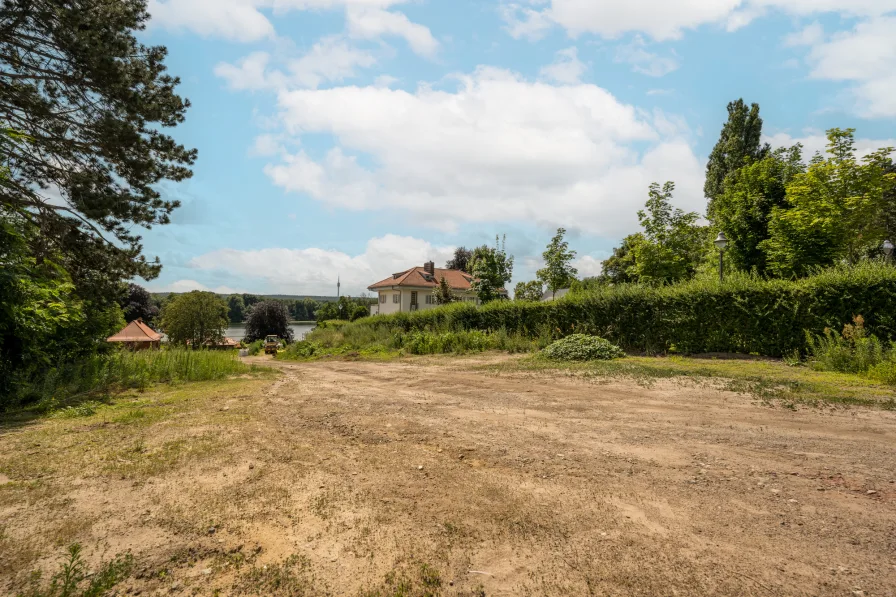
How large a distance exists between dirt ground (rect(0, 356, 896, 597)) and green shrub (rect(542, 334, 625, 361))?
24.0 ft

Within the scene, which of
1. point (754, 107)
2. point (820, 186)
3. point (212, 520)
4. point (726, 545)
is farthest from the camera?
point (754, 107)

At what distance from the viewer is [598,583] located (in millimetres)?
2461

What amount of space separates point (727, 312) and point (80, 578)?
15877mm

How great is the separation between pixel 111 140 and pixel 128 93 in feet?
3.69

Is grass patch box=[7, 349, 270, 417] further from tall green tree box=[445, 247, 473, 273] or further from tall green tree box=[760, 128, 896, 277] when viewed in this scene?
tall green tree box=[445, 247, 473, 273]

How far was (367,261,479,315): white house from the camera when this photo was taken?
56.8 metres

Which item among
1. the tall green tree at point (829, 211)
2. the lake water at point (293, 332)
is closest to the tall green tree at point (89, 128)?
the tall green tree at point (829, 211)

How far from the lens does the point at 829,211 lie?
58.2 ft

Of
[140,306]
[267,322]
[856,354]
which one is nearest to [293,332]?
[267,322]

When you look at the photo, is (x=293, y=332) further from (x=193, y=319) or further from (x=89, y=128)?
(x=89, y=128)

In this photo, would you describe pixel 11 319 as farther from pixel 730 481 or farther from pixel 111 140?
pixel 730 481

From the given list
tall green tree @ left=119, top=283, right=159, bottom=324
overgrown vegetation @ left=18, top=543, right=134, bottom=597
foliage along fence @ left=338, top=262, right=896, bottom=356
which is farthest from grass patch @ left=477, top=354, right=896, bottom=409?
tall green tree @ left=119, top=283, right=159, bottom=324

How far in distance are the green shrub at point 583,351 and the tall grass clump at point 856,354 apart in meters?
4.93

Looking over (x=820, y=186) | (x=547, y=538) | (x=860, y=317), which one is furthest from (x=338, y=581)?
(x=820, y=186)
